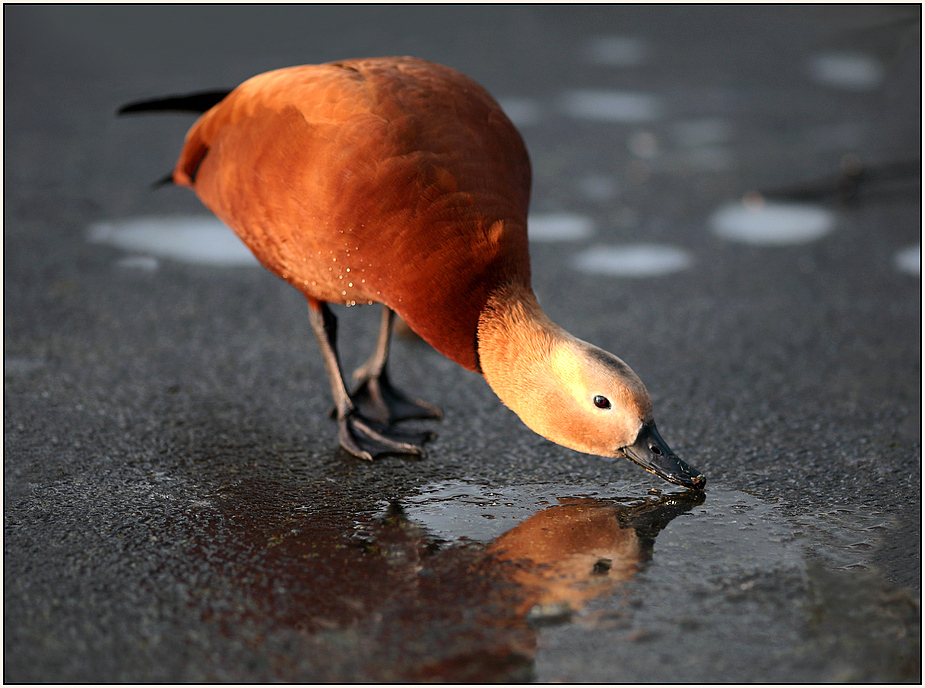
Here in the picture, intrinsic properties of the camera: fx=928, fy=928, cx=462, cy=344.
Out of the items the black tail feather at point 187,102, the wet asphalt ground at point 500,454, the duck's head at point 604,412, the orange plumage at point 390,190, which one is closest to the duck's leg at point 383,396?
the wet asphalt ground at point 500,454

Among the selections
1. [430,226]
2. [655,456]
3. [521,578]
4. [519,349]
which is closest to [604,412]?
[655,456]

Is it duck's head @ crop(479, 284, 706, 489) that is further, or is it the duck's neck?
the duck's neck

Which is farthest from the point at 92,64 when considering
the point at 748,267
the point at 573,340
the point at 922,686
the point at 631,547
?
the point at 922,686

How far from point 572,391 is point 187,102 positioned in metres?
2.17

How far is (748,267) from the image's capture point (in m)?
4.96

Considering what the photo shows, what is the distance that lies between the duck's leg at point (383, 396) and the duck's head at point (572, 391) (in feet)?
2.47

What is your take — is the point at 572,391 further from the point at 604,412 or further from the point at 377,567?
the point at 377,567

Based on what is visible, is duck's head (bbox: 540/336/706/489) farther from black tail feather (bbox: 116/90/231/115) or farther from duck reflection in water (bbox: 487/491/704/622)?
black tail feather (bbox: 116/90/231/115)

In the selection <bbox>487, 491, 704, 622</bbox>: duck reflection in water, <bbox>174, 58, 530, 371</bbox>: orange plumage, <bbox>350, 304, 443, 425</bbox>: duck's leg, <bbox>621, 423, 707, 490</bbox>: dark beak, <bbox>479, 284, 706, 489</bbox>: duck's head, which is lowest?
<bbox>350, 304, 443, 425</bbox>: duck's leg

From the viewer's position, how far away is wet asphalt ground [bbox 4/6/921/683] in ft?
7.44

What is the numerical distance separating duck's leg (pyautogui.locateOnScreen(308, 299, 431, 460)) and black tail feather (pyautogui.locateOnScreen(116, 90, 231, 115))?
1075mm

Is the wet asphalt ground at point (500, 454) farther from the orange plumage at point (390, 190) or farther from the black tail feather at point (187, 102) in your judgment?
the black tail feather at point (187, 102)

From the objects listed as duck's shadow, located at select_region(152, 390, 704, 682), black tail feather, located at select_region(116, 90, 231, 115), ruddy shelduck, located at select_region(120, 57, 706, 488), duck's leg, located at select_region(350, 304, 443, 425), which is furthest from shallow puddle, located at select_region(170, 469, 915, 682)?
black tail feather, located at select_region(116, 90, 231, 115)

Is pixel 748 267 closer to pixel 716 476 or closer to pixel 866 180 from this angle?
pixel 866 180
